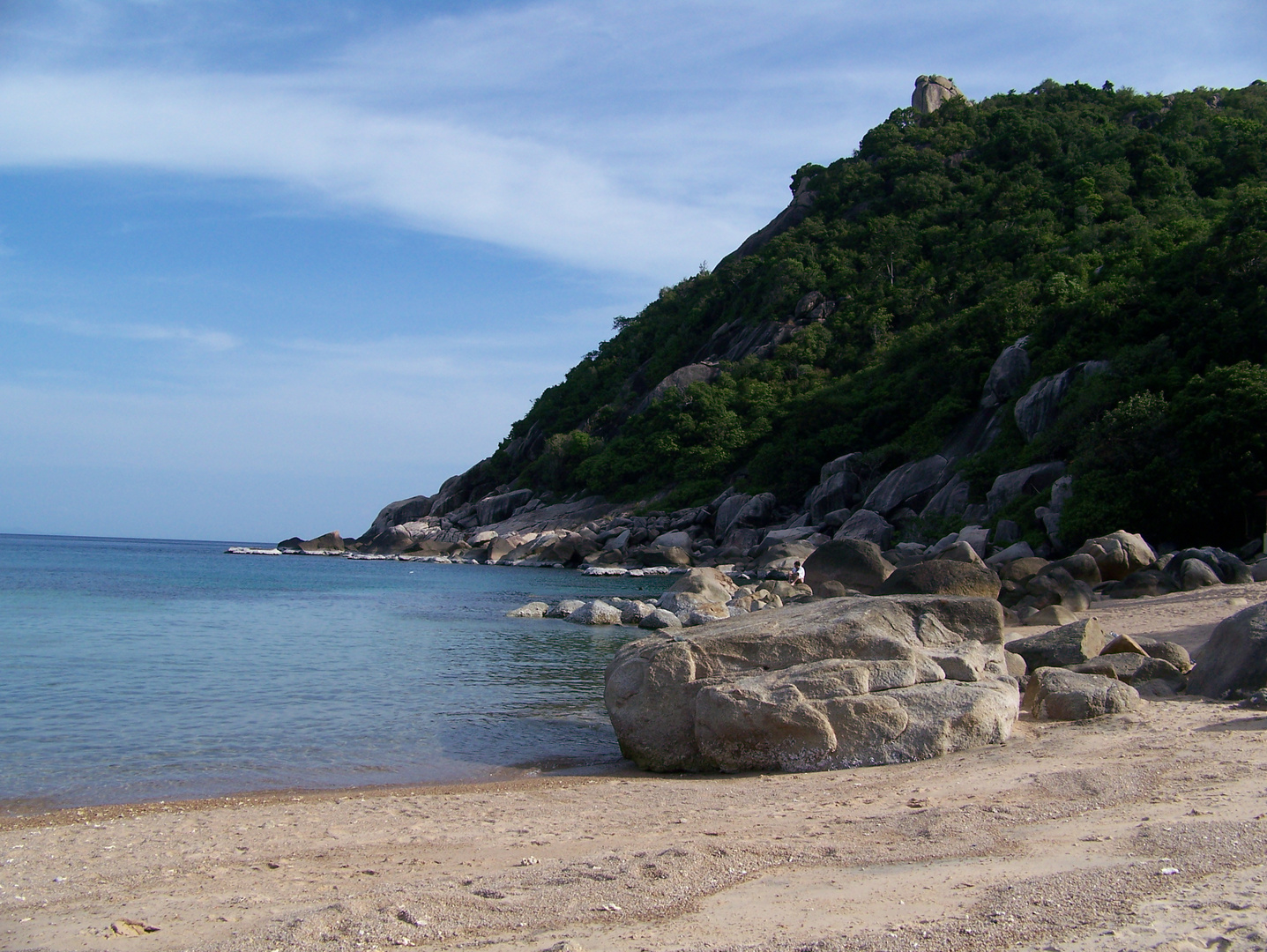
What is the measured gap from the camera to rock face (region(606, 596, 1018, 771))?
351 inches

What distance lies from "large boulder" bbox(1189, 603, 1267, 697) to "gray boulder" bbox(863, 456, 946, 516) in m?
35.8

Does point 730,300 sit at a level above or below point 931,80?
below

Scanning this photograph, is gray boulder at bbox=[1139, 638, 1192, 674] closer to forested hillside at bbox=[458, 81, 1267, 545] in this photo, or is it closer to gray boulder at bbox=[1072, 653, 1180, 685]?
gray boulder at bbox=[1072, 653, 1180, 685]

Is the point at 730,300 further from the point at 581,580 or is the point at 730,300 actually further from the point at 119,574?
the point at 119,574

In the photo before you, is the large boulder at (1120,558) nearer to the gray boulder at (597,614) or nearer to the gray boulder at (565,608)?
the gray boulder at (597,614)

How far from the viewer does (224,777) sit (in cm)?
972

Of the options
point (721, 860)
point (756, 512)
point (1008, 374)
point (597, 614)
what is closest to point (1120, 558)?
point (597, 614)

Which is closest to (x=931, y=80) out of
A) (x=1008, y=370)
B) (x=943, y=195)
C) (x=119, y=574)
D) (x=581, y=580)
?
(x=943, y=195)

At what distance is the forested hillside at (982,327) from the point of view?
30.1m

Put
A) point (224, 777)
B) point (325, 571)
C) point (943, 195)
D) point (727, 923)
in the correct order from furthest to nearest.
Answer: point (943, 195)
point (325, 571)
point (224, 777)
point (727, 923)

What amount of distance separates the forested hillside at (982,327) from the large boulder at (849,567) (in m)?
7.67

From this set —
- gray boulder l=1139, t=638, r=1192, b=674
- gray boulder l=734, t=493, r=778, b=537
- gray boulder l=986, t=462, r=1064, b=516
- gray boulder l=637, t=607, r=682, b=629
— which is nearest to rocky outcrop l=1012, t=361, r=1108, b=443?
gray boulder l=986, t=462, r=1064, b=516

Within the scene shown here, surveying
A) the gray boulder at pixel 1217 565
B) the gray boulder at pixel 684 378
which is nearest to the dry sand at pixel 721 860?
the gray boulder at pixel 1217 565

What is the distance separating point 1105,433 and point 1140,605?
1308 cm
